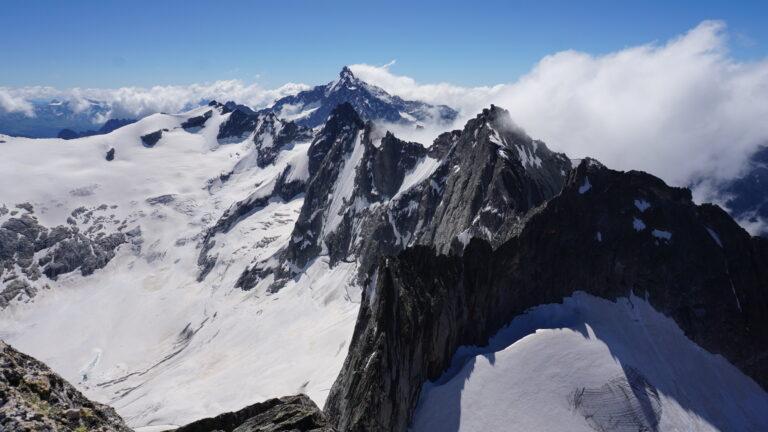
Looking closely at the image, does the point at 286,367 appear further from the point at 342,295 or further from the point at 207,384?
the point at 342,295

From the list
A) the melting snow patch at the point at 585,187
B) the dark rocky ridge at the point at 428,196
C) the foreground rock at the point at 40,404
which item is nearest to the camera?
the foreground rock at the point at 40,404

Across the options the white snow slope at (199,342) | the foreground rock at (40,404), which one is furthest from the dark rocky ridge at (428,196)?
the foreground rock at (40,404)

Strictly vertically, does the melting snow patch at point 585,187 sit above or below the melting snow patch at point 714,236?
above

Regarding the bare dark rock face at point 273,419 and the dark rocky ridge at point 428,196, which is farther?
the dark rocky ridge at point 428,196

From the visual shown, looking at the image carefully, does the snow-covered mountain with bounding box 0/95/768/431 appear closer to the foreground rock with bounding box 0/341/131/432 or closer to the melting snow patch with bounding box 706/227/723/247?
the melting snow patch with bounding box 706/227/723/247

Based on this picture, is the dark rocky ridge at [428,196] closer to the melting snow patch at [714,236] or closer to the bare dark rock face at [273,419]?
the melting snow patch at [714,236]

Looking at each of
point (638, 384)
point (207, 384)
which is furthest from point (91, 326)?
point (638, 384)
